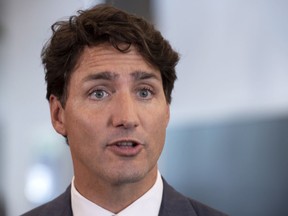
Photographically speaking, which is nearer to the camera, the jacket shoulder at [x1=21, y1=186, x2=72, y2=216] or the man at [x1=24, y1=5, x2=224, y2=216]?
the man at [x1=24, y1=5, x2=224, y2=216]

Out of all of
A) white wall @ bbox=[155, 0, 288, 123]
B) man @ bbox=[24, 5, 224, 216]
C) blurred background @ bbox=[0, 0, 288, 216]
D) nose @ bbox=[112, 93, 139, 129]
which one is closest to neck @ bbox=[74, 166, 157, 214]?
man @ bbox=[24, 5, 224, 216]

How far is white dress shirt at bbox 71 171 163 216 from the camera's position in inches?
44.6

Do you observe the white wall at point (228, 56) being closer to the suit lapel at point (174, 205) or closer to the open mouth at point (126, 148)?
the suit lapel at point (174, 205)

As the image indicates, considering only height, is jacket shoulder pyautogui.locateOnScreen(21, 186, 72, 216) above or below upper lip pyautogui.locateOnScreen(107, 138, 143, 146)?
below

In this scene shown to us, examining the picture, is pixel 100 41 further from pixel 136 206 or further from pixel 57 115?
pixel 136 206

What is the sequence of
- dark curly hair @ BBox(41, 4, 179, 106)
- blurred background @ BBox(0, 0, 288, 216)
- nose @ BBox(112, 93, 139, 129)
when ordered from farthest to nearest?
blurred background @ BBox(0, 0, 288, 216)
dark curly hair @ BBox(41, 4, 179, 106)
nose @ BBox(112, 93, 139, 129)

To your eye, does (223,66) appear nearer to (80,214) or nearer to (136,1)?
(136,1)

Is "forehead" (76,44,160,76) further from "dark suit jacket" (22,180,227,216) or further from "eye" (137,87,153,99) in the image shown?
"dark suit jacket" (22,180,227,216)

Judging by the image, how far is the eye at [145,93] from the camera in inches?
44.7

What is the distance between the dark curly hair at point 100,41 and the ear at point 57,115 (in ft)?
0.06

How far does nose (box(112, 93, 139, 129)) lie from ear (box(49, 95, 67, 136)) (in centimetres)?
21

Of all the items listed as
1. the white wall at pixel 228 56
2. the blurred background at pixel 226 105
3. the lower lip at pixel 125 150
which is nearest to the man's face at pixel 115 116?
the lower lip at pixel 125 150

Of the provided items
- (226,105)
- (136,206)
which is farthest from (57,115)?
(226,105)

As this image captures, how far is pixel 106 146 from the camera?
3.58 ft
